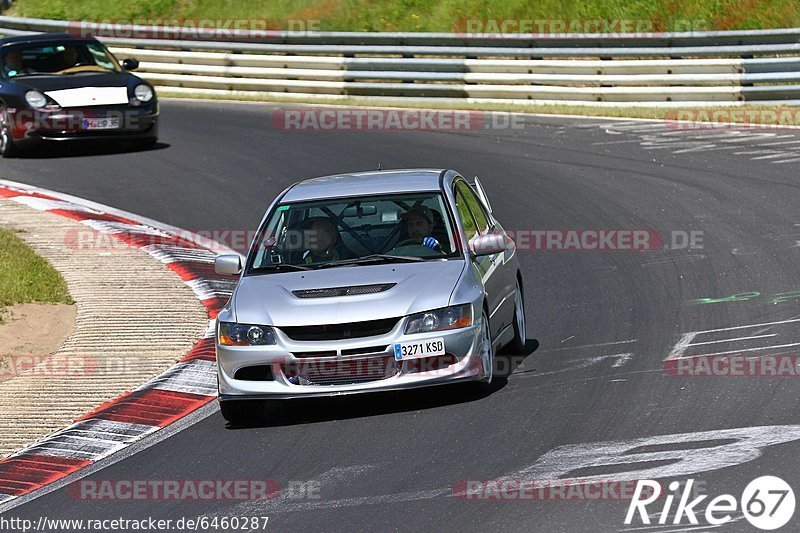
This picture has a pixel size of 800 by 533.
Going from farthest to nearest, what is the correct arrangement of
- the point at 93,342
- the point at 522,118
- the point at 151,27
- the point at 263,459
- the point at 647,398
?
1. the point at 151,27
2. the point at 522,118
3. the point at 93,342
4. the point at 647,398
5. the point at 263,459

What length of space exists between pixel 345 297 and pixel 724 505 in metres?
3.00

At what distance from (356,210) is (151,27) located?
18.9 meters

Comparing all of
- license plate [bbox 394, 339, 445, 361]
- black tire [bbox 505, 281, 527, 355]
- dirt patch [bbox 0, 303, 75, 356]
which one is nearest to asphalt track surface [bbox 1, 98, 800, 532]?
black tire [bbox 505, 281, 527, 355]

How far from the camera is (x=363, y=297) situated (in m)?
8.57

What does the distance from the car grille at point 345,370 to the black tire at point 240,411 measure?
1.48 ft

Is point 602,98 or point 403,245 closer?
point 403,245

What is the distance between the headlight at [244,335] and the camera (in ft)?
28.1

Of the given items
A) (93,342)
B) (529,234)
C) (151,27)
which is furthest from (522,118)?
(93,342)

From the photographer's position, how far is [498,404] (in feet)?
28.4

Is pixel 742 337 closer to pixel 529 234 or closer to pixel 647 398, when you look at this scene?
pixel 647 398

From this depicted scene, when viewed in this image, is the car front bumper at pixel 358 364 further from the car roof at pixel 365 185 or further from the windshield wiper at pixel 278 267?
the car roof at pixel 365 185

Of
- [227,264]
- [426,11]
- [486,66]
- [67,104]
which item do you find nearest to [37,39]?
[67,104]

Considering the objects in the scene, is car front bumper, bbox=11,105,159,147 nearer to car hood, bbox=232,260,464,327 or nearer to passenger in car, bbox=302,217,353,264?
passenger in car, bbox=302,217,353,264

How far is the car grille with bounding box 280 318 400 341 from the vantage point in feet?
27.7
